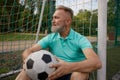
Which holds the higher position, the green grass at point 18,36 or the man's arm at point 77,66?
the green grass at point 18,36

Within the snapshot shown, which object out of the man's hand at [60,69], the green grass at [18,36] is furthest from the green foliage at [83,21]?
the man's hand at [60,69]

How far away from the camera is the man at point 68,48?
10.1 ft

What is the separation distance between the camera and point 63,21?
11.3 ft

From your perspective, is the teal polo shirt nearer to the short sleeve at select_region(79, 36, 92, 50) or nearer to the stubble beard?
the short sleeve at select_region(79, 36, 92, 50)

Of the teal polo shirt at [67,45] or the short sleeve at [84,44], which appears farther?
the teal polo shirt at [67,45]

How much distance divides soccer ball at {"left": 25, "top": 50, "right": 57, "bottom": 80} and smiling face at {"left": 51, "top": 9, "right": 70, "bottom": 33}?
43 centimetres

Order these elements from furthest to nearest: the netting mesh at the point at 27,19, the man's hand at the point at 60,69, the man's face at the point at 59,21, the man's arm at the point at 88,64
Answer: the netting mesh at the point at 27,19 → the man's face at the point at 59,21 → the man's arm at the point at 88,64 → the man's hand at the point at 60,69

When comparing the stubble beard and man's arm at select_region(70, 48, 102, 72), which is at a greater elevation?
the stubble beard

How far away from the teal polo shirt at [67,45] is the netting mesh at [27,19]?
2.20 metres

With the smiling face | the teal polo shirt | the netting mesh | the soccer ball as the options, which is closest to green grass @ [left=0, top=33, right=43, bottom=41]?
the netting mesh

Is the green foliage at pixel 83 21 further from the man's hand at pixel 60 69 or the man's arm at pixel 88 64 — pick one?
the man's hand at pixel 60 69

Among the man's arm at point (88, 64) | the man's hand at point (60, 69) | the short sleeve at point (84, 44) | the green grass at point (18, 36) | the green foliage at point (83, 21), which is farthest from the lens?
the green foliage at point (83, 21)

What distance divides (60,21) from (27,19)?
2.93 m

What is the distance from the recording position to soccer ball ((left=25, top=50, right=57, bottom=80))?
2982mm
